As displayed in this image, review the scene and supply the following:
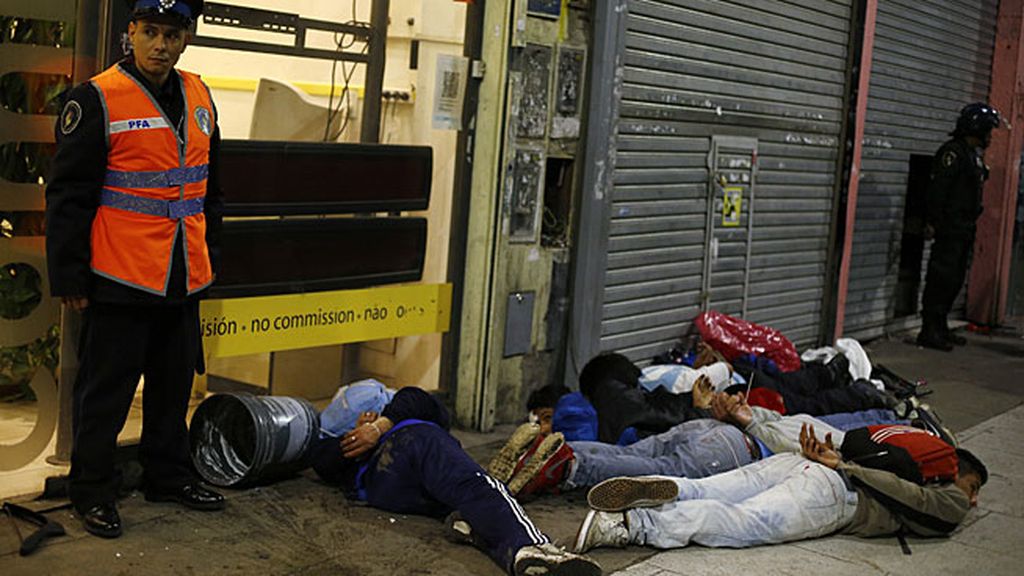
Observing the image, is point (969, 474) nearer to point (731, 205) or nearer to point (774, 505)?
point (774, 505)

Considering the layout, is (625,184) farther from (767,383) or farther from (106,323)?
(106,323)

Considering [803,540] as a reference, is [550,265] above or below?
above

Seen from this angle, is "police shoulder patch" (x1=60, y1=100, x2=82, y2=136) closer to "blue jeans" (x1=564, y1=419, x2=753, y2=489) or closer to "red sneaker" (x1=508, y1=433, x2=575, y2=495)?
"red sneaker" (x1=508, y1=433, x2=575, y2=495)

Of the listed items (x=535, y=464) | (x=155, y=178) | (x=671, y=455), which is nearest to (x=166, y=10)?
(x=155, y=178)

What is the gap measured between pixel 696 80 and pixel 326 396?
11.1ft

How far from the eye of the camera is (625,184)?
8.06 meters

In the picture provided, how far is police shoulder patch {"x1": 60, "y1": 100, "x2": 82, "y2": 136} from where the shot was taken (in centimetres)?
484

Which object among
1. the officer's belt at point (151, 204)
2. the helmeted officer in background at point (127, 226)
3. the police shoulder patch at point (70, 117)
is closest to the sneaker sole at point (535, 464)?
the helmeted officer in background at point (127, 226)

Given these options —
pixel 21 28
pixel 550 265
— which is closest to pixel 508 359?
pixel 550 265

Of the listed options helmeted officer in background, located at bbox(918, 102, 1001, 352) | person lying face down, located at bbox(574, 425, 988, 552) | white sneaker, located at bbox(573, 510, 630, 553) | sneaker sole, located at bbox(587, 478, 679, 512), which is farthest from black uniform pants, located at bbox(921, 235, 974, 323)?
white sneaker, located at bbox(573, 510, 630, 553)

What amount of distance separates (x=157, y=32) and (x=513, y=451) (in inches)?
89.6

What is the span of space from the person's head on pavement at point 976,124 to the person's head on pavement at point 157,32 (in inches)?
327

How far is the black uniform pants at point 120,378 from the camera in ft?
16.6

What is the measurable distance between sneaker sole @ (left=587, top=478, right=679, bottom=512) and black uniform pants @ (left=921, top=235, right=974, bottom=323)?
7.14 metres
